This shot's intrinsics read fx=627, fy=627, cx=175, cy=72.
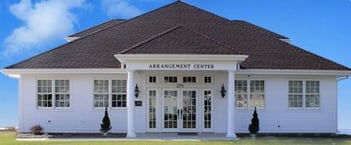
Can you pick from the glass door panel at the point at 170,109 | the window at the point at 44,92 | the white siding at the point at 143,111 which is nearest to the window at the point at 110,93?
the white siding at the point at 143,111

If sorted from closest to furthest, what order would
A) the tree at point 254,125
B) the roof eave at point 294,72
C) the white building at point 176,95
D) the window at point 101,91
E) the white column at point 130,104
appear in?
the white column at point 130,104, the tree at point 254,125, the roof eave at point 294,72, the white building at point 176,95, the window at point 101,91

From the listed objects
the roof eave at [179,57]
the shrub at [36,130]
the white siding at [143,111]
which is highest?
the roof eave at [179,57]

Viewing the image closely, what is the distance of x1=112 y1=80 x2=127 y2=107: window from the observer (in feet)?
97.7

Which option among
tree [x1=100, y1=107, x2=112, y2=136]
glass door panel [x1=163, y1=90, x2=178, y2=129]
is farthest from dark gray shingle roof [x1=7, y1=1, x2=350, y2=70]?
glass door panel [x1=163, y1=90, x2=178, y2=129]

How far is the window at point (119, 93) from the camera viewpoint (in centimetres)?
2977

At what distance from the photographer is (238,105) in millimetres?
29984

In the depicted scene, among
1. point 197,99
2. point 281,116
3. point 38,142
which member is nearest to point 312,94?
point 281,116

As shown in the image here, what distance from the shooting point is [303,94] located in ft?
→ 99.1

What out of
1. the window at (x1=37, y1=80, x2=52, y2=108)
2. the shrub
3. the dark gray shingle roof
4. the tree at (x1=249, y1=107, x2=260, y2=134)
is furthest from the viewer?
the window at (x1=37, y1=80, x2=52, y2=108)

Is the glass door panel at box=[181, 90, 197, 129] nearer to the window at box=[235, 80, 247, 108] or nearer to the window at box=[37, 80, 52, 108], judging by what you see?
the window at box=[235, 80, 247, 108]

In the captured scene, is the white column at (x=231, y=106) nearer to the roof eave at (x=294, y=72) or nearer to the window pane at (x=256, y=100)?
the roof eave at (x=294, y=72)

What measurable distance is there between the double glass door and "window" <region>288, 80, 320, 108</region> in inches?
187

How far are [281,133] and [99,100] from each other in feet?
28.9

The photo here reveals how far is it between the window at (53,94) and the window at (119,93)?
7.18 ft
